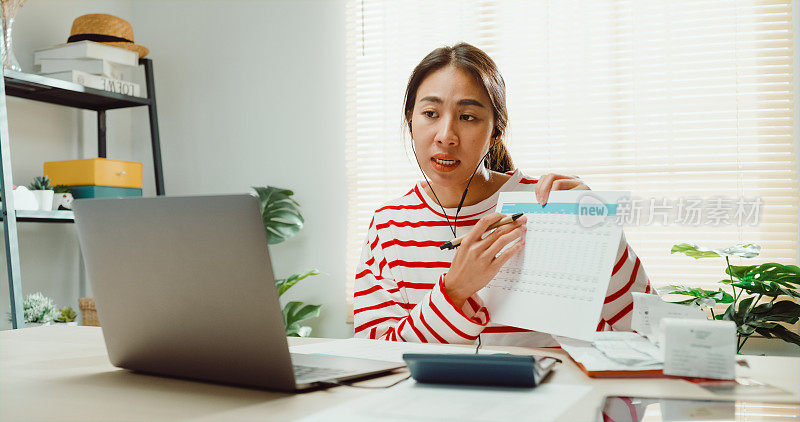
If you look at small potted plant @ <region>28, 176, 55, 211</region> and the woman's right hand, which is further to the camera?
small potted plant @ <region>28, 176, 55, 211</region>

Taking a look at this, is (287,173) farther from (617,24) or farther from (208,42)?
(617,24)

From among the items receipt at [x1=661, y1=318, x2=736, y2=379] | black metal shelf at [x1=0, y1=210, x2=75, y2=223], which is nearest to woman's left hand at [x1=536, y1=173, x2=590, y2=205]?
receipt at [x1=661, y1=318, x2=736, y2=379]

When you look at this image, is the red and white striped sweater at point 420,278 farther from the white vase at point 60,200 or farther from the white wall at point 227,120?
the white vase at point 60,200

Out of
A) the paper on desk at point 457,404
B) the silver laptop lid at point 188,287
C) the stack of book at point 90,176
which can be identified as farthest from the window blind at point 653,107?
the silver laptop lid at point 188,287

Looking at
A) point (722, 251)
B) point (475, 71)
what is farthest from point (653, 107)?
point (475, 71)

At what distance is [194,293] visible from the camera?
2.31 feet

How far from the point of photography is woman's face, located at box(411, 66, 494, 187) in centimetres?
130

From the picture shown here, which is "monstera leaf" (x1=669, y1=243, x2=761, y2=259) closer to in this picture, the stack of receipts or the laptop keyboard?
the stack of receipts

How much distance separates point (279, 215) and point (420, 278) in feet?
4.24

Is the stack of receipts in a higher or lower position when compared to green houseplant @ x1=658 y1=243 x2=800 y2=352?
higher

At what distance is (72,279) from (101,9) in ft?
3.99

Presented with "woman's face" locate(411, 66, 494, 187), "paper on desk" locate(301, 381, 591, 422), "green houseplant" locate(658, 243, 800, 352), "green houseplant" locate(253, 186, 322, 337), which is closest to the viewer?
"paper on desk" locate(301, 381, 591, 422)

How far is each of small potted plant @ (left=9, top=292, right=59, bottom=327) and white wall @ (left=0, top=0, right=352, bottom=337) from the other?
26cm

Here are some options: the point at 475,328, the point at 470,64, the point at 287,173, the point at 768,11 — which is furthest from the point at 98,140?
the point at 768,11
